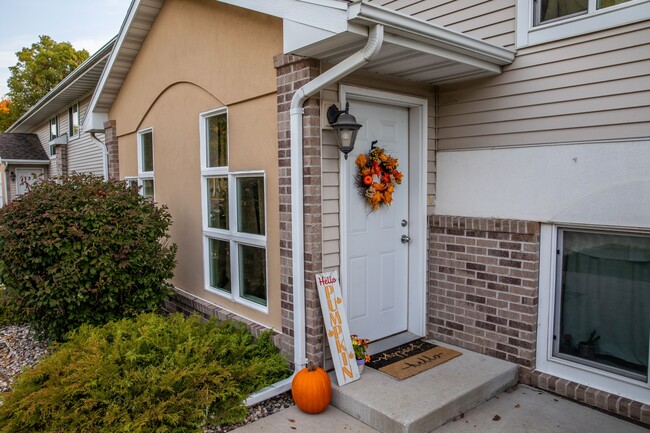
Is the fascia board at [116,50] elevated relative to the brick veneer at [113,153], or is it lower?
elevated

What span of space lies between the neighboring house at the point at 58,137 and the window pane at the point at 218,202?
303 centimetres

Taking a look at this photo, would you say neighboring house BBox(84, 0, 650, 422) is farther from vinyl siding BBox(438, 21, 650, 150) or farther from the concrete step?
the concrete step

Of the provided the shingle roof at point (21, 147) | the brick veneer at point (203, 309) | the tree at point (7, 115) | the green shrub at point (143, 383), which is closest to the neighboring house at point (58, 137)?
the shingle roof at point (21, 147)

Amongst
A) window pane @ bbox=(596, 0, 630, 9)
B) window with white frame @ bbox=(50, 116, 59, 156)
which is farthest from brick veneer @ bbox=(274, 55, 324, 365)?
window with white frame @ bbox=(50, 116, 59, 156)

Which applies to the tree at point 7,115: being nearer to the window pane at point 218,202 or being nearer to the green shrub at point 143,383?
the window pane at point 218,202

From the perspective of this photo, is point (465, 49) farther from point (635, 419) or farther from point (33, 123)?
point (33, 123)

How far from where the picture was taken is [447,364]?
3805 millimetres

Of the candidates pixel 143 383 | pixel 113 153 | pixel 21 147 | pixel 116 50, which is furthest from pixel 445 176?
pixel 21 147

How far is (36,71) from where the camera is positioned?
990 inches

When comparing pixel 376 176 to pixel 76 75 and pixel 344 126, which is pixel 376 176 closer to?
pixel 344 126

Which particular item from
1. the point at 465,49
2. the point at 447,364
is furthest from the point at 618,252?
the point at 465,49

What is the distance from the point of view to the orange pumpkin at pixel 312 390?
10.7 ft

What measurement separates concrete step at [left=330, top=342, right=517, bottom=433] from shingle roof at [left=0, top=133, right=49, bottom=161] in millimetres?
17088

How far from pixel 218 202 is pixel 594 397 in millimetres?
3726
